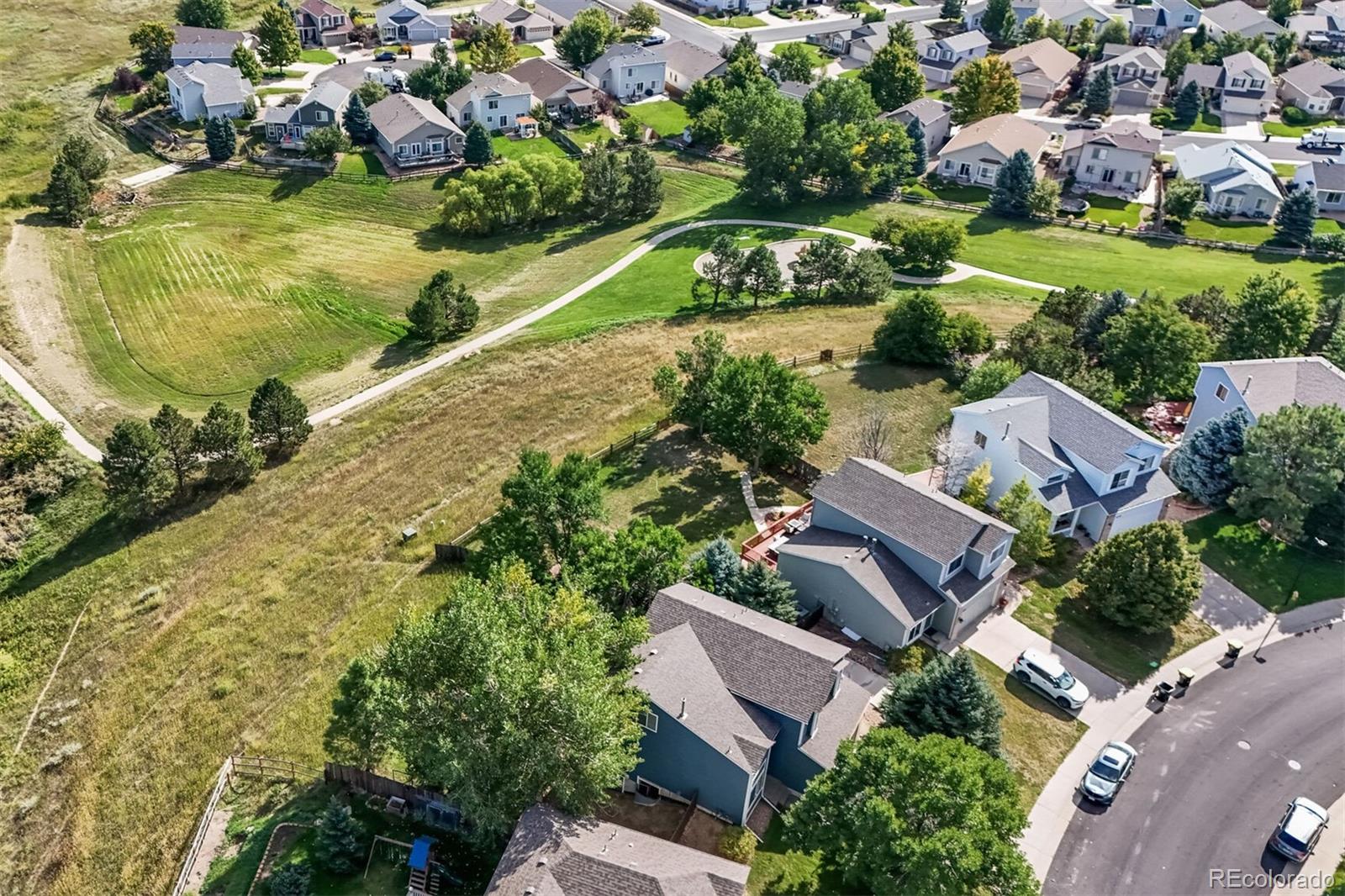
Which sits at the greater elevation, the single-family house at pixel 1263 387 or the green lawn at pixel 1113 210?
the single-family house at pixel 1263 387

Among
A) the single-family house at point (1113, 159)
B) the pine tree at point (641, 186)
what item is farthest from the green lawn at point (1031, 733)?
the single-family house at point (1113, 159)

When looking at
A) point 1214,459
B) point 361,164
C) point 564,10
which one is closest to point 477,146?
point 361,164

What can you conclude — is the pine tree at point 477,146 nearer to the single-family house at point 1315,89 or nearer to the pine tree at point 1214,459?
the pine tree at point 1214,459

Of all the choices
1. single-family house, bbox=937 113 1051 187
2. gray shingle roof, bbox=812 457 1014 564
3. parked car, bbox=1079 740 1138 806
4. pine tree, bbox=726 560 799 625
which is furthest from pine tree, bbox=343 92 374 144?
parked car, bbox=1079 740 1138 806

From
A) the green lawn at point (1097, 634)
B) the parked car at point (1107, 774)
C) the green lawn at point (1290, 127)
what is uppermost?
the green lawn at point (1290, 127)

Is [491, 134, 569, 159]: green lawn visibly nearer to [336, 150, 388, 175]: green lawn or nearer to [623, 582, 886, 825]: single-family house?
[336, 150, 388, 175]: green lawn

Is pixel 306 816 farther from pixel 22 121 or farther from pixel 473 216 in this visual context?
pixel 22 121
